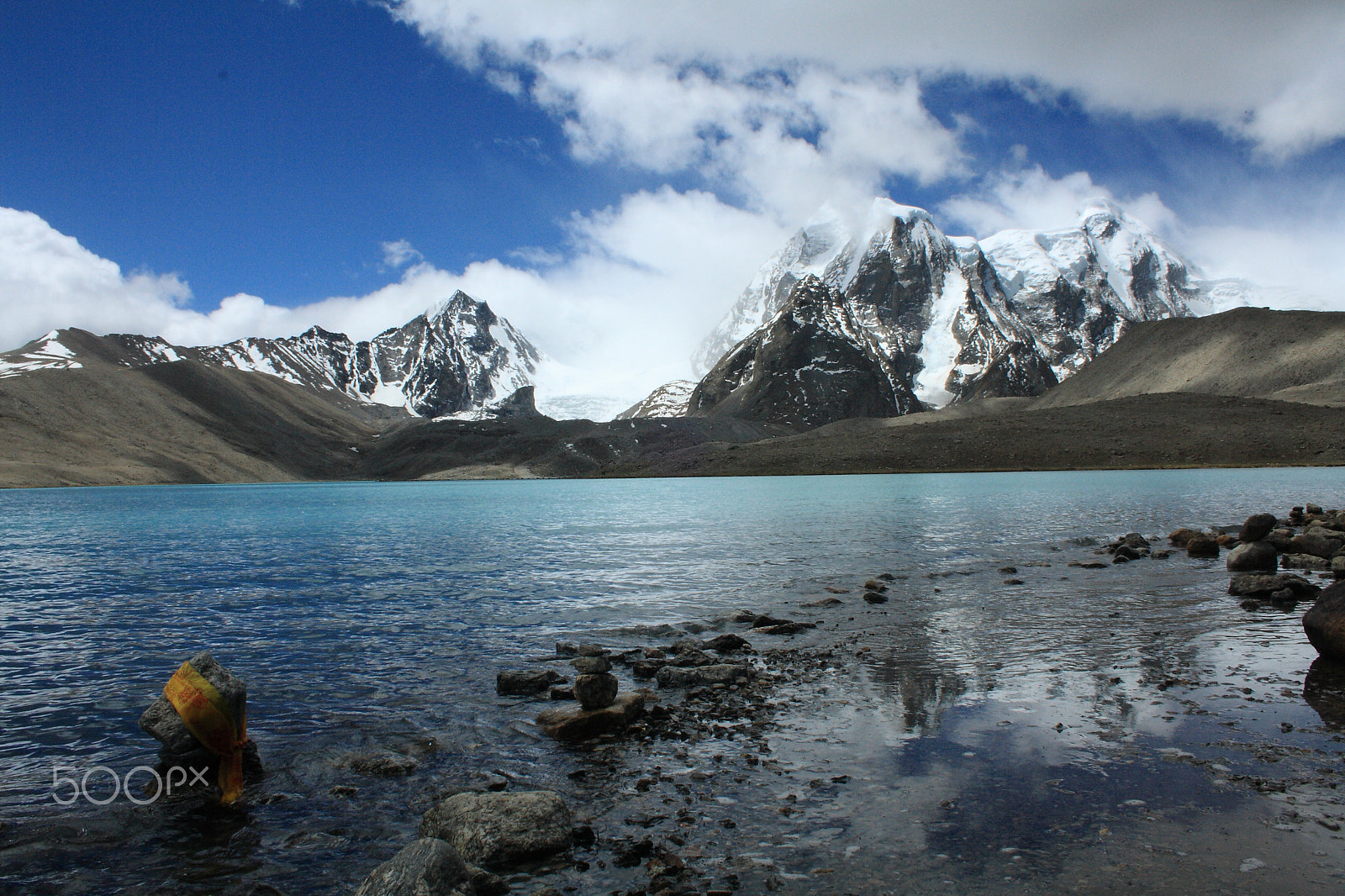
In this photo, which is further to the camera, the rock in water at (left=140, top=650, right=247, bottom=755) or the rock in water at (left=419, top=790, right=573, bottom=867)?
the rock in water at (left=140, top=650, right=247, bottom=755)

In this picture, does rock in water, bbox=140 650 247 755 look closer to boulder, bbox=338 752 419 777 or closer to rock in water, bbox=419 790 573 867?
boulder, bbox=338 752 419 777

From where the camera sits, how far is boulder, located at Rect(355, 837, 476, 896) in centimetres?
673

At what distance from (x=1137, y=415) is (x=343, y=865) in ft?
626

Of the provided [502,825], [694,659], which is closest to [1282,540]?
[694,659]

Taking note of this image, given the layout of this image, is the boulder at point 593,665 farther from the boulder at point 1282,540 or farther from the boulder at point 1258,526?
the boulder at point 1258,526

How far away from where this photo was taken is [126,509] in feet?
295

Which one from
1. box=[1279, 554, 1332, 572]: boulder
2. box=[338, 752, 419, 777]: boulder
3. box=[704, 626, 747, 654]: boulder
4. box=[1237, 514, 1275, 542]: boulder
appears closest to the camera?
box=[338, 752, 419, 777]: boulder

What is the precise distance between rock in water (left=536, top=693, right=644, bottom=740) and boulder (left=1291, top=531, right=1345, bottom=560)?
3045 centimetres

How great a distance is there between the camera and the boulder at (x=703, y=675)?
14914 mm

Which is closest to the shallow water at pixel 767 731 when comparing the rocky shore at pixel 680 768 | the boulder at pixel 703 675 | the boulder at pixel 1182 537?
the rocky shore at pixel 680 768

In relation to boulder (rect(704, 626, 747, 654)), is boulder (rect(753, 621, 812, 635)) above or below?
below

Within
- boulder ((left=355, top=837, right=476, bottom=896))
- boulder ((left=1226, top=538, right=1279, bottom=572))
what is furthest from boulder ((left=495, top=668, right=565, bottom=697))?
boulder ((left=1226, top=538, right=1279, bottom=572))

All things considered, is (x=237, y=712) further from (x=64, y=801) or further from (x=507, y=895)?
(x=507, y=895)

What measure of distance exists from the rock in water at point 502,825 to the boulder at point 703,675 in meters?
5.91
